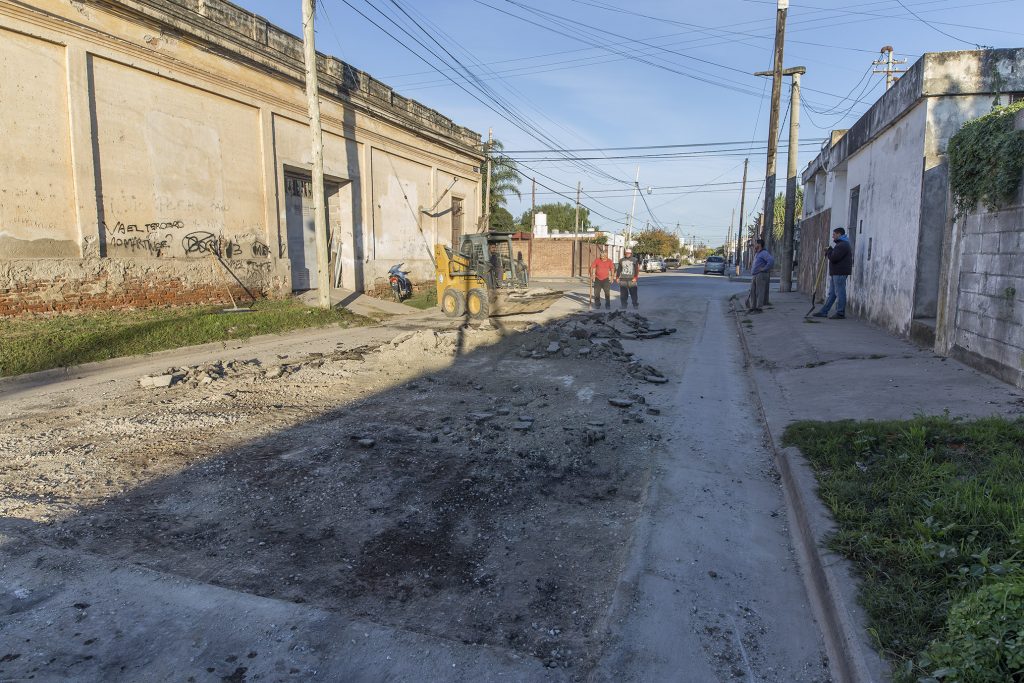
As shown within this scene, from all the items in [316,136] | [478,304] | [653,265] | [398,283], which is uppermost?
[316,136]

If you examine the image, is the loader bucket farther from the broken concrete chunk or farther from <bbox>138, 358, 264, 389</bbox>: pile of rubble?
the broken concrete chunk

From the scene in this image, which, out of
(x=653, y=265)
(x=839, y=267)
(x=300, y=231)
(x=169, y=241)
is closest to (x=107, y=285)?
(x=169, y=241)

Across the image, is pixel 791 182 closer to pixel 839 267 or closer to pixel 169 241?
pixel 839 267

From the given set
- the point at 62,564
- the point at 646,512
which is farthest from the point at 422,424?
the point at 62,564

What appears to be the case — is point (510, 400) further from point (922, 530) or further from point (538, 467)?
point (922, 530)

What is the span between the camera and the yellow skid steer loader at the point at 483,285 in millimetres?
15680

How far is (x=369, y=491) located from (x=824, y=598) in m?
2.97

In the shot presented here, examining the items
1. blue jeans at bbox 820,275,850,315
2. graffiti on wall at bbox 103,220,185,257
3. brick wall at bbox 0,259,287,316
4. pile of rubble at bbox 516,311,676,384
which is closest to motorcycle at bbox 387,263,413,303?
brick wall at bbox 0,259,287,316

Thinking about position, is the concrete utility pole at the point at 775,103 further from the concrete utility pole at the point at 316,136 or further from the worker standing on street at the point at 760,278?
the concrete utility pole at the point at 316,136

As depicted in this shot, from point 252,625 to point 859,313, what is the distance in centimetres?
1365

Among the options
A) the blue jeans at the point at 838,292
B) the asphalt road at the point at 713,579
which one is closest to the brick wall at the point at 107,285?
the asphalt road at the point at 713,579

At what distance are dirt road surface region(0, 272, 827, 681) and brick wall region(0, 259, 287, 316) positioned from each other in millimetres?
4371

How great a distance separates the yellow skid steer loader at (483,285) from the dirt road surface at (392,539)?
8.22 m

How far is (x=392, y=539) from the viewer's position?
3771 millimetres
